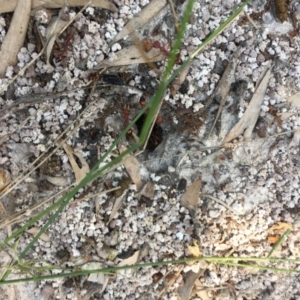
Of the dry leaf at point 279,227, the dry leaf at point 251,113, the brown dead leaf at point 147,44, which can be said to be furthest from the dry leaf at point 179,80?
the dry leaf at point 279,227

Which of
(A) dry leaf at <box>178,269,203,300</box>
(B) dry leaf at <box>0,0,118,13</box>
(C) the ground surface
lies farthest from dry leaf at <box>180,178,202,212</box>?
(B) dry leaf at <box>0,0,118,13</box>

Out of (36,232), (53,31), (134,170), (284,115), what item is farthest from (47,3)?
(284,115)

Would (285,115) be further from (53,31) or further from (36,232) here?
(36,232)

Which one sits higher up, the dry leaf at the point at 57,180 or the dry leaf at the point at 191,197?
the dry leaf at the point at 57,180

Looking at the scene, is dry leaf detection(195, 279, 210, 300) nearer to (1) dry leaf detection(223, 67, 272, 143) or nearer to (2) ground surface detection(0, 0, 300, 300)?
(2) ground surface detection(0, 0, 300, 300)

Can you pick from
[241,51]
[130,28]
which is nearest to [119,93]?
[130,28]

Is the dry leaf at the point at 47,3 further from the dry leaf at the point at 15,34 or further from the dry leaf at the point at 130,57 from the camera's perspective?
the dry leaf at the point at 130,57
